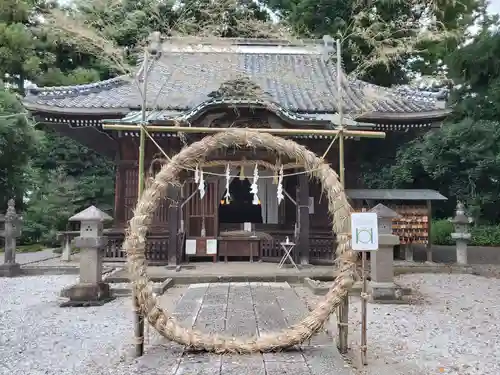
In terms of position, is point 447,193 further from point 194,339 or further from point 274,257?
point 194,339

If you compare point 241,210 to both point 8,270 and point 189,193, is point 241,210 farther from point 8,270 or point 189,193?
point 8,270

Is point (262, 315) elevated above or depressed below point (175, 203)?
below

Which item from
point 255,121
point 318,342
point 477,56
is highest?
point 477,56

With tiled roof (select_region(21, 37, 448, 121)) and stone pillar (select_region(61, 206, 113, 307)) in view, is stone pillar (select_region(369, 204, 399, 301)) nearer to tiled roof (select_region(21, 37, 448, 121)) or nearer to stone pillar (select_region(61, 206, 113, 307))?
tiled roof (select_region(21, 37, 448, 121))

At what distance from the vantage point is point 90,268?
659 cm

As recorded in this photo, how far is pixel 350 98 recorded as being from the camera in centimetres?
1113

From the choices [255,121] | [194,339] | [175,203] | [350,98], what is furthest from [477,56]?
[194,339]

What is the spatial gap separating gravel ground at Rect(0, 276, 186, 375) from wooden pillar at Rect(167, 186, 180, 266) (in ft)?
7.37

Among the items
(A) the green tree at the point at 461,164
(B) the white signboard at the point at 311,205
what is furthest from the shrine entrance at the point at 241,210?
(A) the green tree at the point at 461,164

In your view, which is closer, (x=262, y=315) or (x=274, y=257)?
(x=262, y=315)

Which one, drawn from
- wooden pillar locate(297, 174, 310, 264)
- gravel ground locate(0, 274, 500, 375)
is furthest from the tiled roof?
gravel ground locate(0, 274, 500, 375)

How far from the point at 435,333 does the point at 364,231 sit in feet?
7.41

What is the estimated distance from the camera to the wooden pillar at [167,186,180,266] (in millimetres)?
9602

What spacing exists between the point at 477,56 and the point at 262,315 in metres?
15.3
